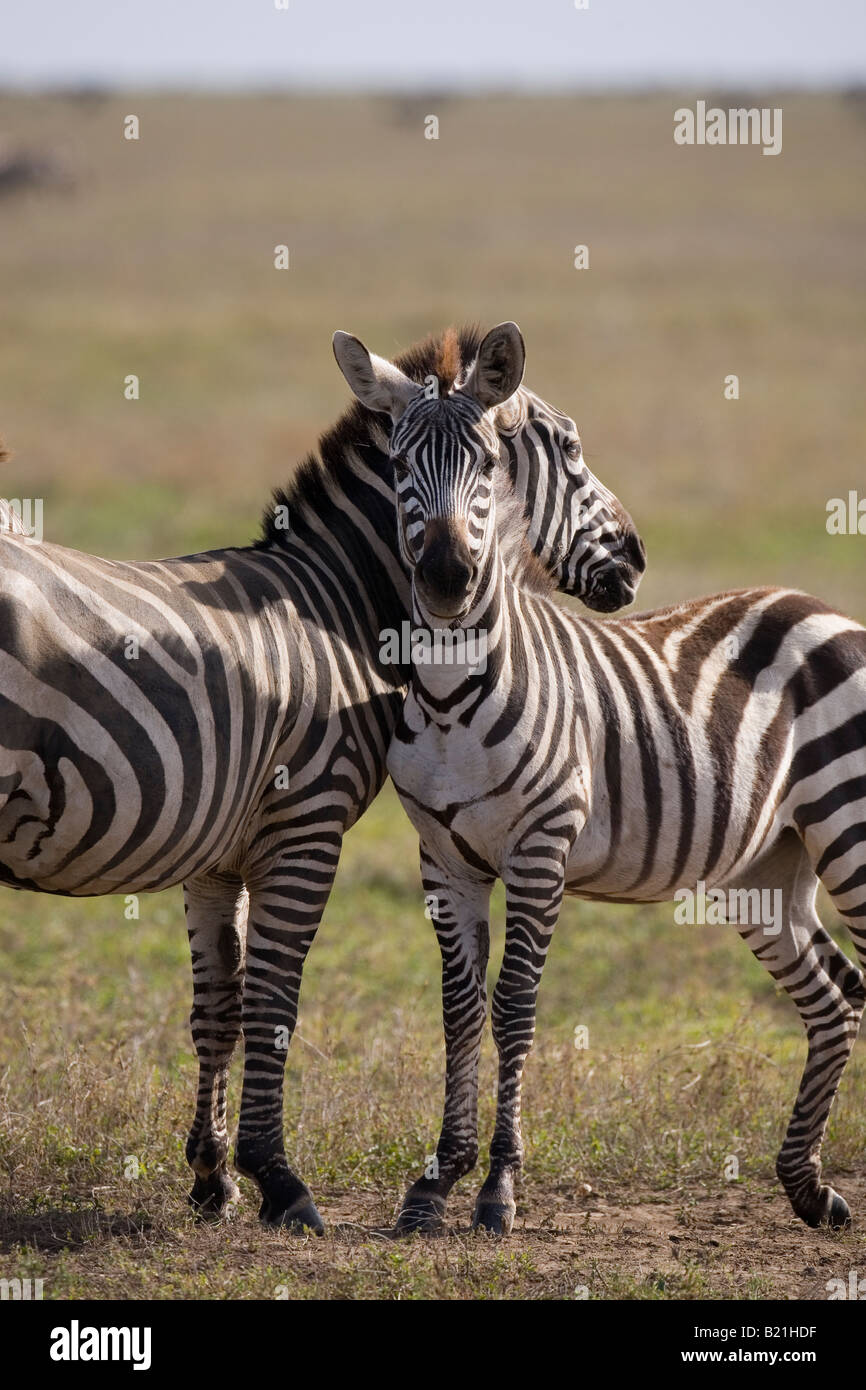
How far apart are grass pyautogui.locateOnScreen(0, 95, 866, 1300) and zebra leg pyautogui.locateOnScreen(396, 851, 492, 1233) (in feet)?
0.80

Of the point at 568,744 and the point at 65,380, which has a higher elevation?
the point at 65,380

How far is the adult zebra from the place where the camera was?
15.6 feet

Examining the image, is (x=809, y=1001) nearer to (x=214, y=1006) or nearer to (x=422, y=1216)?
(x=422, y=1216)

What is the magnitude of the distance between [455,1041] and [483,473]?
201cm

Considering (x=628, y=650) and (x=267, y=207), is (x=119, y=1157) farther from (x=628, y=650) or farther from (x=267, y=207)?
(x=267, y=207)

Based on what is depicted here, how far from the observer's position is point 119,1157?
19.5ft

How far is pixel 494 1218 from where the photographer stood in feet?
17.5

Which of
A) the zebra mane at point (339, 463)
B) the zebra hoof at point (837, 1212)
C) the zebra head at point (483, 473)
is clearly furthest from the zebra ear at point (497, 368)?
the zebra hoof at point (837, 1212)

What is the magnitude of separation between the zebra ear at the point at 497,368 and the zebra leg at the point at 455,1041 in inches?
66.1

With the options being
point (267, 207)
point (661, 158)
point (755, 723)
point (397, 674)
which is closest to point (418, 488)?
point (397, 674)

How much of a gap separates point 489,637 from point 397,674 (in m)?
0.64

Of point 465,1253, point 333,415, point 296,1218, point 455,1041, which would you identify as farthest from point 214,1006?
point 333,415

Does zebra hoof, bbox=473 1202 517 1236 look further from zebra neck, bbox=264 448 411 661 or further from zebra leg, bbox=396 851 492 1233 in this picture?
zebra neck, bbox=264 448 411 661
